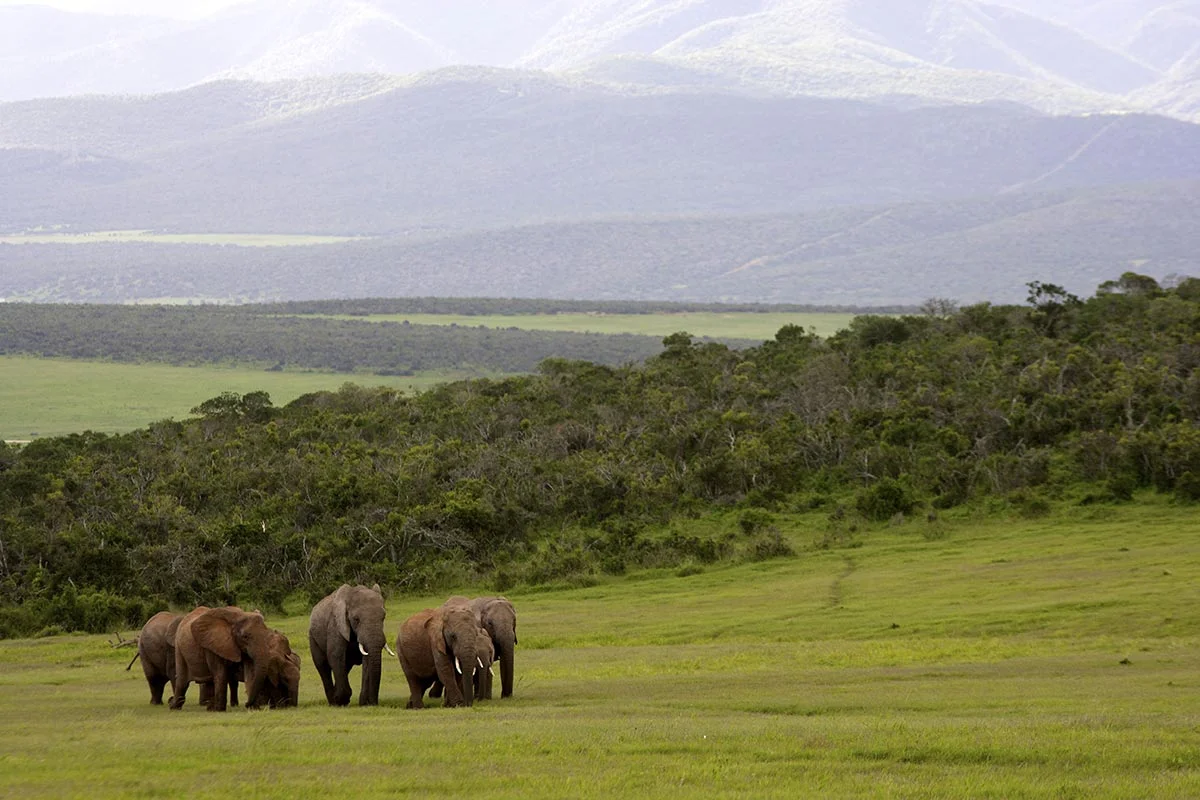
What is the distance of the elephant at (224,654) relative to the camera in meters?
19.5

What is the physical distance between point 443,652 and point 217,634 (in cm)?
280

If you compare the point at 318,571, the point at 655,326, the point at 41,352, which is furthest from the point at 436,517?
the point at 655,326

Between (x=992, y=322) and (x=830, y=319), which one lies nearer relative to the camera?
(x=992, y=322)

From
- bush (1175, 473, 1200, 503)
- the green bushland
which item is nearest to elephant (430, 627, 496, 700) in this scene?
the green bushland

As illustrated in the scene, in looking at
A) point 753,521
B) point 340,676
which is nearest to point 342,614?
point 340,676

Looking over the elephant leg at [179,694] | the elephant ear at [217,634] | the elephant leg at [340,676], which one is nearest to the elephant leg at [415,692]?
the elephant leg at [340,676]

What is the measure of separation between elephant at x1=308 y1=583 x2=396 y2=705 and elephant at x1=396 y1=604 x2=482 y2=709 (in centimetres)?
33

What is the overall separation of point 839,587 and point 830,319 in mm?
132277

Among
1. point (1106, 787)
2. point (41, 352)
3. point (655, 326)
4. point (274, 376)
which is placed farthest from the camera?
point (655, 326)

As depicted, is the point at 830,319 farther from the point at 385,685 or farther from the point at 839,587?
the point at 385,685

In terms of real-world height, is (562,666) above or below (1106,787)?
below

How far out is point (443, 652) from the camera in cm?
1936

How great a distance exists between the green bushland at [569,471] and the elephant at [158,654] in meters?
13.9

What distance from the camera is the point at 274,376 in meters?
103
